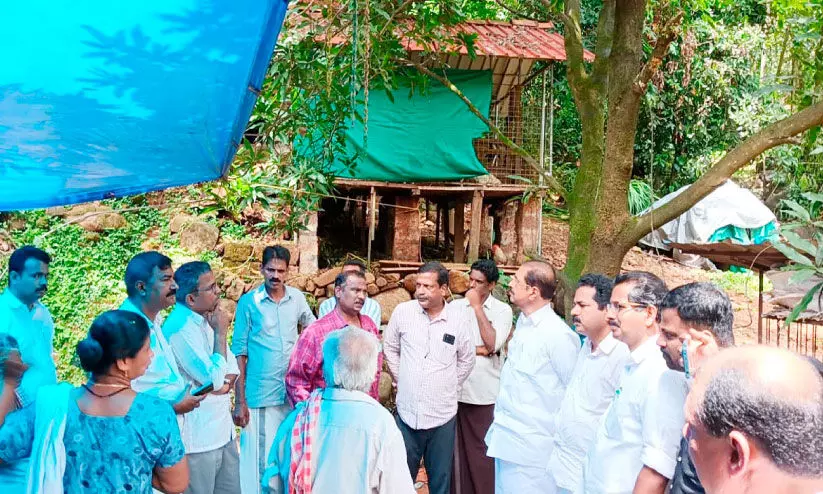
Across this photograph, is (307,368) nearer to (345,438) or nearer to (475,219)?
(345,438)

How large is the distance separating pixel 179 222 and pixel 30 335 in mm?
7305

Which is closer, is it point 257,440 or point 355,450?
point 355,450

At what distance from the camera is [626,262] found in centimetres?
1439

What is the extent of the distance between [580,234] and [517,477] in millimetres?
2484

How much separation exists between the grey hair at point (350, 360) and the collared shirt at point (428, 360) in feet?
7.23

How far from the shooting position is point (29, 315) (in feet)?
13.8

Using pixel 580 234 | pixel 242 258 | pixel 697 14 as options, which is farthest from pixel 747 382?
pixel 697 14

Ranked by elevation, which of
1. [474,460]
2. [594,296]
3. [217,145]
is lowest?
[474,460]

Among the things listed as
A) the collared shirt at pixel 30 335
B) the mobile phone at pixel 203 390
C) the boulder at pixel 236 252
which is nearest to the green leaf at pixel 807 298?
the mobile phone at pixel 203 390

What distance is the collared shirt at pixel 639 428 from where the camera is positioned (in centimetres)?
265

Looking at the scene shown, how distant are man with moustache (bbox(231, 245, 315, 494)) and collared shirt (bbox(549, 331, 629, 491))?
226 cm

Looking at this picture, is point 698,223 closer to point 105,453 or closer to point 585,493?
point 585,493

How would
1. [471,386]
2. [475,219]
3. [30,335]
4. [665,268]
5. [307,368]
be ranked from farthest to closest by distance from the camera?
[665,268]
[475,219]
[471,386]
[30,335]
[307,368]

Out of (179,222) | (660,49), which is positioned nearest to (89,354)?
(660,49)
